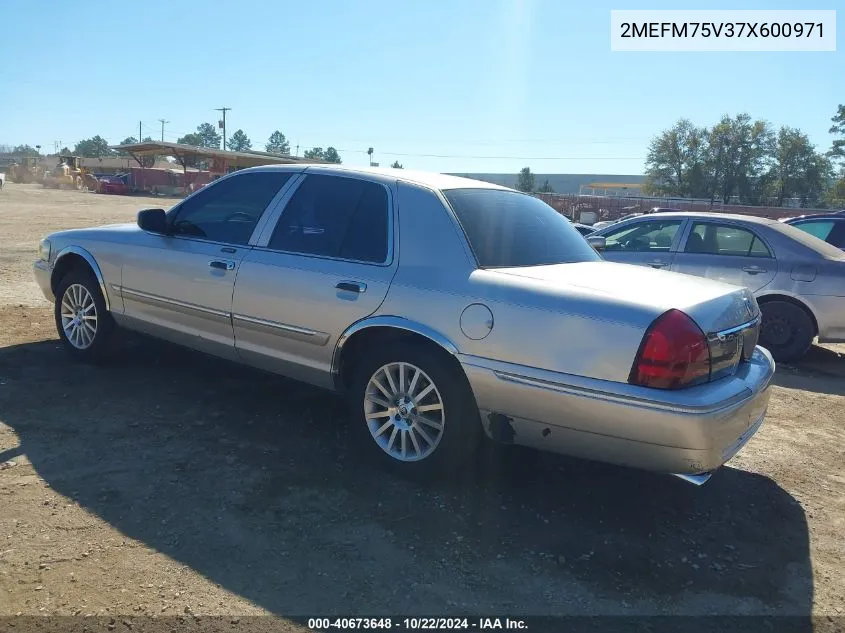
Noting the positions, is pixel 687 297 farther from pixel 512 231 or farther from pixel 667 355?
pixel 512 231

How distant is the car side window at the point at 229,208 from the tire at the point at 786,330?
17.4 ft

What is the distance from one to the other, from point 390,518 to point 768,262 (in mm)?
5565

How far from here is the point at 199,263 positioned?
179 inches


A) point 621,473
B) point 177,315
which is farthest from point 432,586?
point 177,315

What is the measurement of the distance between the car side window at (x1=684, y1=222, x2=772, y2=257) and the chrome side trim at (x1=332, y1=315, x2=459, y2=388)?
505 cm

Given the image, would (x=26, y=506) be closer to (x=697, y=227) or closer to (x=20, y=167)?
(x=697, y=227)

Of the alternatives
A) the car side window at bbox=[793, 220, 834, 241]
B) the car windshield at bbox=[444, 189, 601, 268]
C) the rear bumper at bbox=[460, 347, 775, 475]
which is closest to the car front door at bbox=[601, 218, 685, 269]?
the car side window at bbox=[793, 220, 834, 241]

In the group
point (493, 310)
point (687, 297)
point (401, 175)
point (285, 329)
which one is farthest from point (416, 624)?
point (401, 175)

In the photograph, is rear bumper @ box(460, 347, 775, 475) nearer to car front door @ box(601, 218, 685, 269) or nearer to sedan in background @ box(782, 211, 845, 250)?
car front door @ box(601, 218, 685, 269)

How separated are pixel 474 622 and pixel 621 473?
5.61ft

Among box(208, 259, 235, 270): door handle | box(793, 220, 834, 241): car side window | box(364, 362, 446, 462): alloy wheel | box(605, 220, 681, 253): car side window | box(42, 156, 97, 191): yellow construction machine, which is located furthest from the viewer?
box(42, 156, 97, 191): yellow construction machine

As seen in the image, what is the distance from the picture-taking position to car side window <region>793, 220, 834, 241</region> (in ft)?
30.0

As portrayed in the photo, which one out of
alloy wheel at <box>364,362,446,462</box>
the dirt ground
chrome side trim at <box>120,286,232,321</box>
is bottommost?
the dirt ground

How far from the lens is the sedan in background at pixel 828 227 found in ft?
29.6
